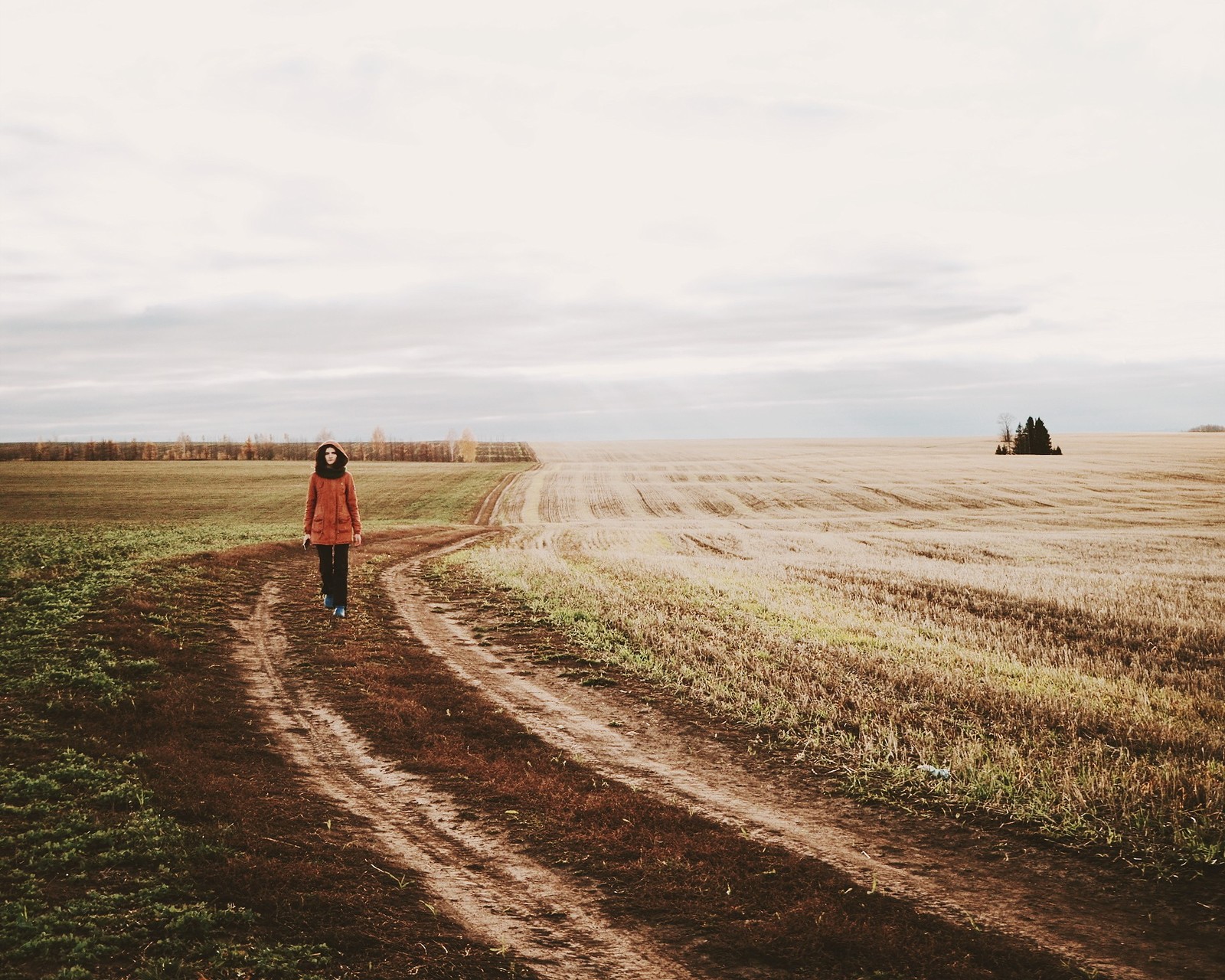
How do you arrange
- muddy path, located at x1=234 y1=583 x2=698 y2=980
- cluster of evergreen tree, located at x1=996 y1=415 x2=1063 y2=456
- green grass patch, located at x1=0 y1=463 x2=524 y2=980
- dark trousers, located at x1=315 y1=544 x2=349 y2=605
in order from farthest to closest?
cluster of evergreen tree, located at x1=996 y1=415 x2=1063 y2=456
dark trousers, located at x1=315 y1=544 x2=349 y2=605
muddy path, located at x1=234 y1=583 x2=698 y2=980
green grass patch, located at x1=0 y1=463 x2=524 y2=980

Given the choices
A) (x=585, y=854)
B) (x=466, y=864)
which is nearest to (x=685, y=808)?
(x=585, y=854)

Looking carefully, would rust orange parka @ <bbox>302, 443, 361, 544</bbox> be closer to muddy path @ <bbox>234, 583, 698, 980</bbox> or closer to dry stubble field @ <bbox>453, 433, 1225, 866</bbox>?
dry stubble field @ <bbox>453, 433, 1225, 866</bbox>

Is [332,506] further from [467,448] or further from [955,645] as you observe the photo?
[467,448]

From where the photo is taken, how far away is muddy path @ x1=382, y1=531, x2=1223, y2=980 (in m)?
4.97

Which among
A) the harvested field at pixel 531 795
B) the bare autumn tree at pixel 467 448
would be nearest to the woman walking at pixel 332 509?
the harvested field at pixel 531 795

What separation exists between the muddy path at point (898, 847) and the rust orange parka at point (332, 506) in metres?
4.99

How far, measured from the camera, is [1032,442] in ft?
329

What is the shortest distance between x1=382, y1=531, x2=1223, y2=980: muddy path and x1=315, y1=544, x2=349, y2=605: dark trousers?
503cm

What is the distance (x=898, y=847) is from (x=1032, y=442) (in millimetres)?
108792

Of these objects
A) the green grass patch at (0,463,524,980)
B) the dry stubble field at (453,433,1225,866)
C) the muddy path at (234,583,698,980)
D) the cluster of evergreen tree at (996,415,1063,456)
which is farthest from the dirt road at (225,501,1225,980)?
the cluster of evergreen tree at (996,415,1063,456)

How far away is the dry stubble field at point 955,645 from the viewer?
7230 millimetres

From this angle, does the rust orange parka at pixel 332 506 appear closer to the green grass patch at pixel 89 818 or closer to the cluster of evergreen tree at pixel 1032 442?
the green grass patch at pixel 89 818

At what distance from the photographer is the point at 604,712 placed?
9508 millimetres

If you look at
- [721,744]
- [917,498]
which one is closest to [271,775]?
[721,744]
